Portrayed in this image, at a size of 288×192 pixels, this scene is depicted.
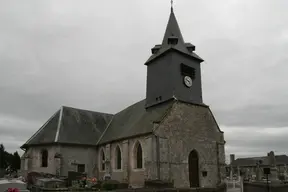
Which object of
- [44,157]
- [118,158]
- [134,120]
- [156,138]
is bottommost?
[118,158]

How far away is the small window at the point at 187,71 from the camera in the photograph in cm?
2531

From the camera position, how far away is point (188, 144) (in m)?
23.5

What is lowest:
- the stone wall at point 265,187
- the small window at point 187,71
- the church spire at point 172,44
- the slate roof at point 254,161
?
the slate roof at point 254,161

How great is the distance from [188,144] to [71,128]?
12.6 metres

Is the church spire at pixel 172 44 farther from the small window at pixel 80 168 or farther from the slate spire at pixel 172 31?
the small window at pixel 80 168

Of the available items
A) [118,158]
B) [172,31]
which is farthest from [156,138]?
[172,31]

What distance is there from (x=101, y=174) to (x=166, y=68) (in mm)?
12570

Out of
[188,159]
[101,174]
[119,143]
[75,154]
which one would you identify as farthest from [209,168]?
[75,154]

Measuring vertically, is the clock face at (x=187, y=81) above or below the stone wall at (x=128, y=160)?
above

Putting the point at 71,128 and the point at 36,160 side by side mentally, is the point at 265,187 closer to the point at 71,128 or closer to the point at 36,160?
the point at 71,128

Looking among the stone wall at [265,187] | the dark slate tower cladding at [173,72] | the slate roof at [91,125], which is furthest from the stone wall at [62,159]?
the stone wall at [265,187]

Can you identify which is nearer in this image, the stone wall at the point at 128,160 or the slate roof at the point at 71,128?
the stone wall at the point at 128,160

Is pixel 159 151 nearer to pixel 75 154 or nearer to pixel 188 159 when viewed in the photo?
pixel 188 159

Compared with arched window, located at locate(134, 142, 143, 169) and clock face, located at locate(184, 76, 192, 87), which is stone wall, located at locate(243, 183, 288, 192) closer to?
arched window, located at locate(134, 142, 143, 169)
